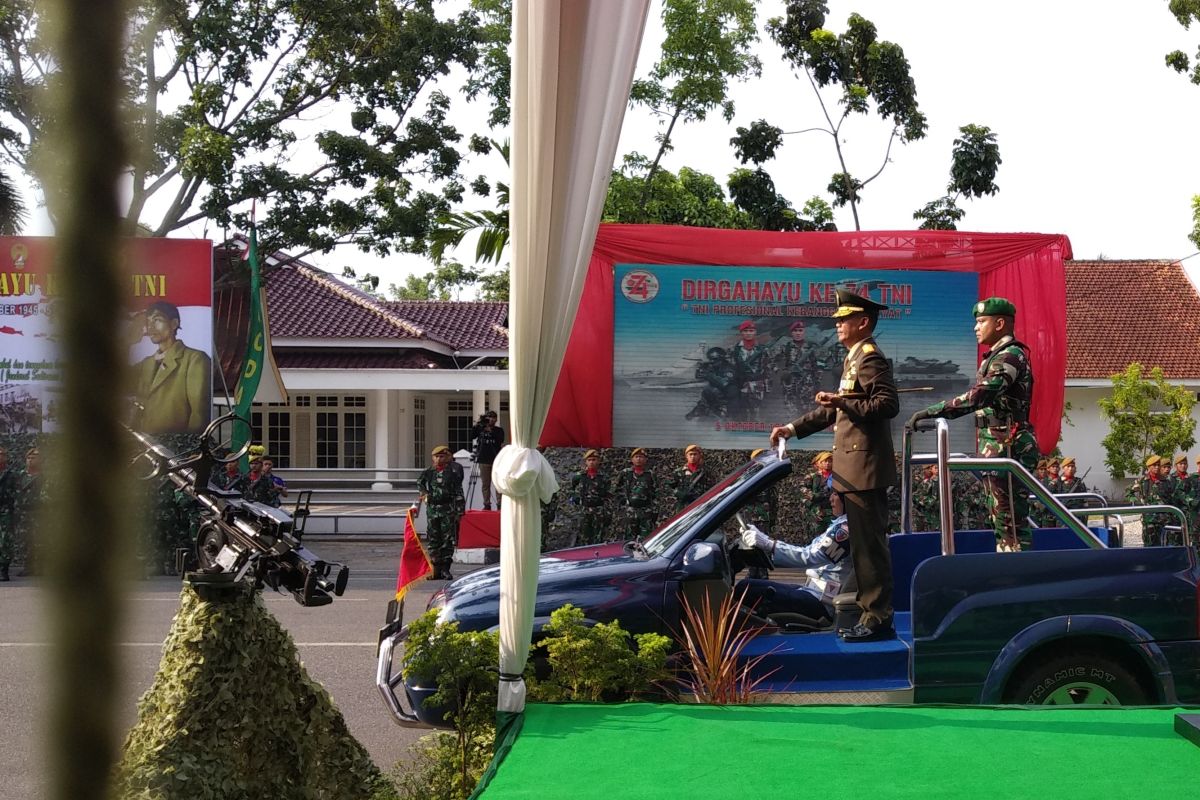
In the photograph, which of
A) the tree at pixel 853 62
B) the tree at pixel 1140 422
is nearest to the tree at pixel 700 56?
the tree at pixel 853 62

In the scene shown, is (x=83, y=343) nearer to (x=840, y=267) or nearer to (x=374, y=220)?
(x=840, y=267)

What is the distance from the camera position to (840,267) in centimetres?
1414

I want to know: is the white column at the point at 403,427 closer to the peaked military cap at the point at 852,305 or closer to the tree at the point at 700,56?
the tree at the point at 700,56

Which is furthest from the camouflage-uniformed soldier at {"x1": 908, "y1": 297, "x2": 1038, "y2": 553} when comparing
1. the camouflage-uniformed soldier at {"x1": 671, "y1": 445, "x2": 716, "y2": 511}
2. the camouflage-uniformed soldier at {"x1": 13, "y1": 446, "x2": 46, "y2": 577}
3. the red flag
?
the camouflage-uniformed soldier at {"x1": 671, "y1": 445, "x2": 716, "y2": 511}

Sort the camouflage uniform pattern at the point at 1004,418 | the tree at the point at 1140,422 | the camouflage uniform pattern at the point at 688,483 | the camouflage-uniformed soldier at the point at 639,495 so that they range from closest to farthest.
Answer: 1. the camouflage uniform pattern at the point at 1004,418
2. the camouflage uniform pattern at the point at 688,483
3. the camouflage-uniformed soldier at the point at 639,495
4. the tree at the point at 1140,422

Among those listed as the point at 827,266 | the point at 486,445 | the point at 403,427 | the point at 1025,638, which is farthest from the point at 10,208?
the point at 403,427

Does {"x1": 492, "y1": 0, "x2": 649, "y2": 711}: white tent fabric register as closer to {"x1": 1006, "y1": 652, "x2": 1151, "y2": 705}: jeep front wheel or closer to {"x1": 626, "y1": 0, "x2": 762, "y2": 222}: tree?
{"x1": 1006, "y1": 652, "x2": 1151, "y2": 705}: jeep front wheel

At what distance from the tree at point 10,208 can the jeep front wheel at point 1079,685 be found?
4870 millimetres

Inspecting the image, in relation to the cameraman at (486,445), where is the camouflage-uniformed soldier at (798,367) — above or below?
above

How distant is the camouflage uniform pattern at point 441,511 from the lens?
15.2 meters

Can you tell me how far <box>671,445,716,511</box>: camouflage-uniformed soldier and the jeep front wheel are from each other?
29.6 feet

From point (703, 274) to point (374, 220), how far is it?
22.1 feet

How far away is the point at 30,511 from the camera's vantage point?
0.67 m

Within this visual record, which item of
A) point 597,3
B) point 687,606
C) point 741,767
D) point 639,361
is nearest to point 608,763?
point 741,767
